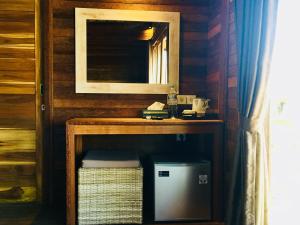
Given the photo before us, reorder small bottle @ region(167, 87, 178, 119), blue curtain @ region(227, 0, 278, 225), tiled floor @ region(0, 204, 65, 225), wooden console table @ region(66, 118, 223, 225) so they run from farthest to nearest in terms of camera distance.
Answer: small bottle @ region(167, 87, 178, 119) → tiled floor @ region(0, 204, 65, 225) → wooden console table @ region(66, 118, 223, 225) → blue curtain @ region(227, 0, 278, 225)

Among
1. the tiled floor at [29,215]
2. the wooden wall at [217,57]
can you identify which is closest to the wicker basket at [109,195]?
the tiled floor at [29,215]

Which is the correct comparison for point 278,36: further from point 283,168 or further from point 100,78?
point 100,78

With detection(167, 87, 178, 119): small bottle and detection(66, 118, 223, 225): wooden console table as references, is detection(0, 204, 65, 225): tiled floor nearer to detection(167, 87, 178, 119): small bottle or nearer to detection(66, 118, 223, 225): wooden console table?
detection(66, 118, 223, 225): wooden console table

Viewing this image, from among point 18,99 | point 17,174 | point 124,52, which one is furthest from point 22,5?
point 17,174

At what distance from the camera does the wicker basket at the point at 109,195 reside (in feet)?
7.97

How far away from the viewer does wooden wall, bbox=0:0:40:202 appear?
2895 millimetres

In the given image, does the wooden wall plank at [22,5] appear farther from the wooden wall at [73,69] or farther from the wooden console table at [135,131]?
the wooden console table at [135,131]

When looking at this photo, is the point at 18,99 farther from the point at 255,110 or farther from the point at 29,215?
the point at 255,110

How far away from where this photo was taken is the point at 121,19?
2.95 m

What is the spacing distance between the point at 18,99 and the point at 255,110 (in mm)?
2065

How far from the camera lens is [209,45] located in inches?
119

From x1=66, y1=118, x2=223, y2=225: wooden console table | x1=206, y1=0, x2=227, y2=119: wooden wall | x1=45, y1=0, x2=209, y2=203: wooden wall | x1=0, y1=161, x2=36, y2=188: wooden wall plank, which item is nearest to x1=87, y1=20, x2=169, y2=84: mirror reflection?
x1=45, y1=0, x2=209, y2=203: wooden wall

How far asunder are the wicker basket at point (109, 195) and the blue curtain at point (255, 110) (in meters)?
0.78

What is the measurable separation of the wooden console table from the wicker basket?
7 centimetres
